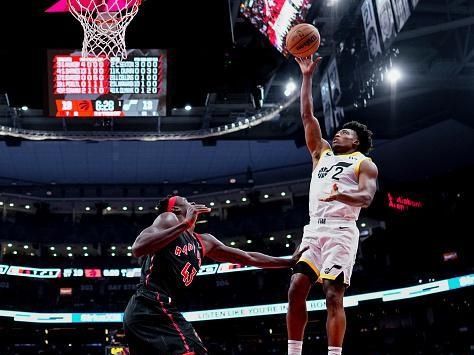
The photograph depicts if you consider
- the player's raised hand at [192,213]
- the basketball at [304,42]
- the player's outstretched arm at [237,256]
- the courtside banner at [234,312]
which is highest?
the basketball at [304,42]

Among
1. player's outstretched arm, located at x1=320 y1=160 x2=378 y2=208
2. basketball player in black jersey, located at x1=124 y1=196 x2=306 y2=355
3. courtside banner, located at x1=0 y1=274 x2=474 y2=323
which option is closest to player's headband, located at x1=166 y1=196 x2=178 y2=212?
basketball player in black jersey, located at x1=124 y1=196 x2=306 y2=355

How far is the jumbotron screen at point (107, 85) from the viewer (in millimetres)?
13023

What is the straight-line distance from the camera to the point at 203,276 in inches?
1255

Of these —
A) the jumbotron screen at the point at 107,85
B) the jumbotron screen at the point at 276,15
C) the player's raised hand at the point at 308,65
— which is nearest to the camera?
the player's raised hand at the point at 308,65

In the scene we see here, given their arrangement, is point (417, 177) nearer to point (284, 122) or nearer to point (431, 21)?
point (284, 122)

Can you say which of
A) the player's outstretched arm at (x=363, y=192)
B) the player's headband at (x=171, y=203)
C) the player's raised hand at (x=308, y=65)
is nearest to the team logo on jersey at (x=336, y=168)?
the player's outstretched arm at (x=363, y=192)

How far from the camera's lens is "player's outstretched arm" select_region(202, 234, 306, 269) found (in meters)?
5.02

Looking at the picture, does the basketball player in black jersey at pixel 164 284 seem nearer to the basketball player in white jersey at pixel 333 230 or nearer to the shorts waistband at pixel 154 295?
the shorts waistband at pixel 154 295

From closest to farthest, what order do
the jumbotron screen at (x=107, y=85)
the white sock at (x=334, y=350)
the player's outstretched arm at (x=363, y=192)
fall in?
the player's outstretched arm at (x=363, y=192) → the white sock at (x=334, y=350) → the jumbotron screen at (x=107, y=85)

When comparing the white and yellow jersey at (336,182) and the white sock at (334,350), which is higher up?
the white and yellow jersey at (336,182)

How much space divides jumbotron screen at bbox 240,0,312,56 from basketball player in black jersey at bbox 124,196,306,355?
7395 mm

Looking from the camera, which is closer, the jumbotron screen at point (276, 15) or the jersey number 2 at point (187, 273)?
the jersey number 2 at point (187, 273)

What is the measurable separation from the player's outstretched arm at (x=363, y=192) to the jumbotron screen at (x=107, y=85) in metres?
8.84

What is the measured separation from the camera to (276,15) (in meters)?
11.8
